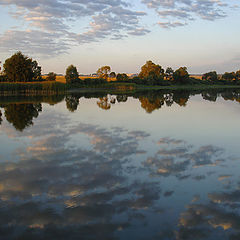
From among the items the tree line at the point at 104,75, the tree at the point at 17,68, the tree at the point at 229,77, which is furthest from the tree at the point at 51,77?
the tree at the point at 229,77

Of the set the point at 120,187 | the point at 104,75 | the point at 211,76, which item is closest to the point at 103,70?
the point at 104,75

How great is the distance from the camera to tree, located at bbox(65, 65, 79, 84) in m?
108

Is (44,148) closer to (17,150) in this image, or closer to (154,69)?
(17,150)

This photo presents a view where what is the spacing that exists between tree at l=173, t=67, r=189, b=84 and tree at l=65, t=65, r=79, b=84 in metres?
64.0

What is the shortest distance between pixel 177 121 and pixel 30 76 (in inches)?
3343

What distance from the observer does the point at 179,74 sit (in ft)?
479

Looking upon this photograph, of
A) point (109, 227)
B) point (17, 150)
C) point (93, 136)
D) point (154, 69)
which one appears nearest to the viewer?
point (109, 227)

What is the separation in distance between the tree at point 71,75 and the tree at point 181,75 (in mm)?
63975

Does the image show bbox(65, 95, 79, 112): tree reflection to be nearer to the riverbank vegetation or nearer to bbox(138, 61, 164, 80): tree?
the riverbank vegetation

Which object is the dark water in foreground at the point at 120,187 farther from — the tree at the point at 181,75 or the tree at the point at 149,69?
the tree at the point at 181,75

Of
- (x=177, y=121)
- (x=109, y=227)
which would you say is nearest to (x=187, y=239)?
(x=109, y=227)

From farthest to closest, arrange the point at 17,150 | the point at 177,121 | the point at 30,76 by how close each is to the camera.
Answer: the point at 30,76, the point at 177,121, the point at 17,150

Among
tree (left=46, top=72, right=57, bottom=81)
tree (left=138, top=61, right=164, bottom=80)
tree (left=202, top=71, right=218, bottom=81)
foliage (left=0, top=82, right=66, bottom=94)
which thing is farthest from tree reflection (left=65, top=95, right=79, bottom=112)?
tree (left=202, top=71, right=218, bottom=81)

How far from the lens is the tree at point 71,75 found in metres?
108
